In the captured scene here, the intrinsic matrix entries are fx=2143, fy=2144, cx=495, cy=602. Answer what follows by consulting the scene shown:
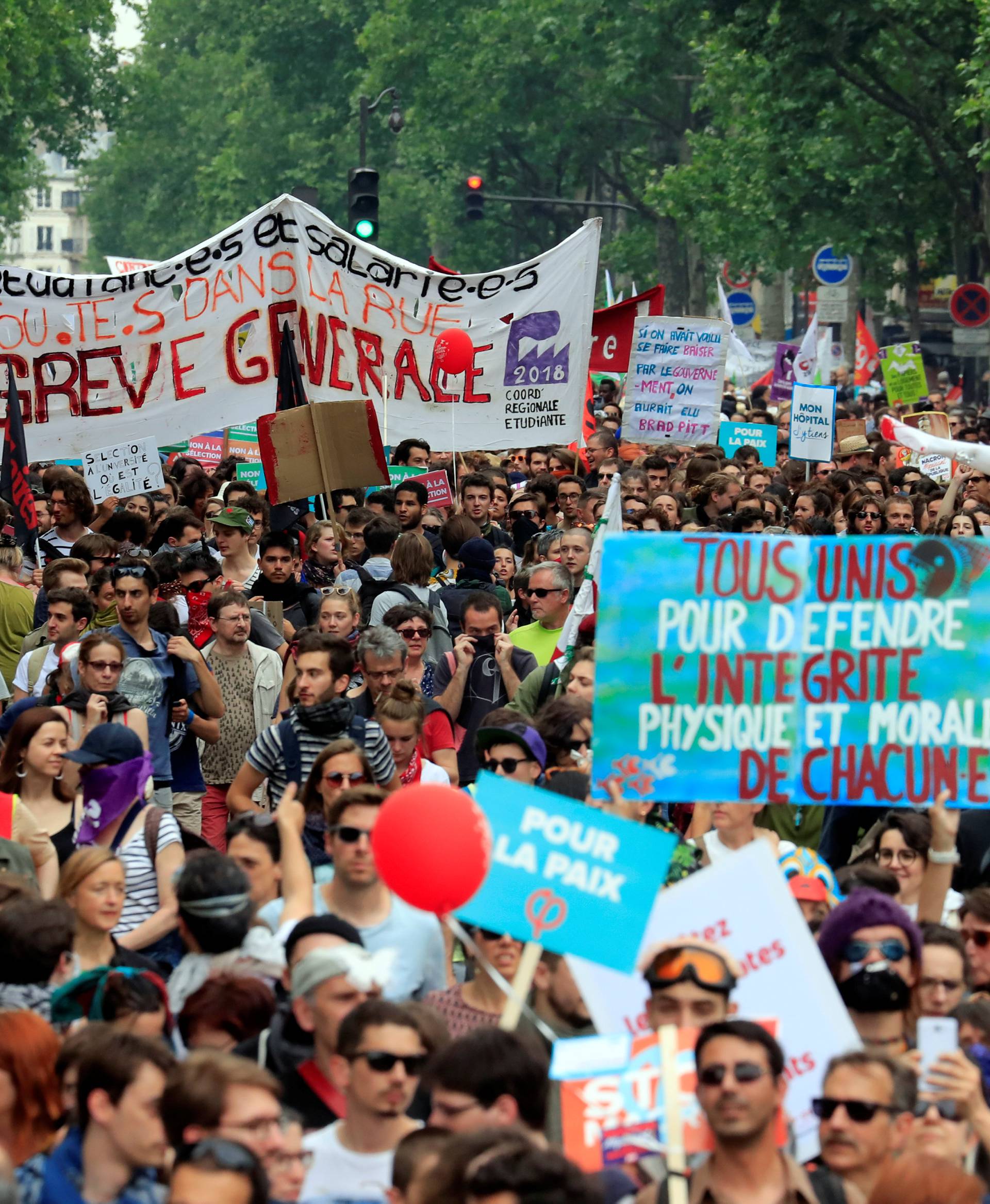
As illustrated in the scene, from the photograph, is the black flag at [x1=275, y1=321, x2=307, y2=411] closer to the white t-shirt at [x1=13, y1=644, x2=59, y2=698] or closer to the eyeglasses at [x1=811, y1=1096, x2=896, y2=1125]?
the white t-shirt at [x1=13, y1=644, x2=59, y2=698]

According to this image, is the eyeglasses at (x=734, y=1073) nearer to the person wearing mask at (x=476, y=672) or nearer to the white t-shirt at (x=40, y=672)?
the person wearing mask at (x=476, y=672)

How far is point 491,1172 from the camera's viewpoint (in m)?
Result: 3.59

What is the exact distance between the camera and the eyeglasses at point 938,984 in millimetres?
5137

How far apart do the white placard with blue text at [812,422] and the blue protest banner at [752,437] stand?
102cm

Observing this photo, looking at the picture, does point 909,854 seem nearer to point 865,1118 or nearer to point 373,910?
point 373,910

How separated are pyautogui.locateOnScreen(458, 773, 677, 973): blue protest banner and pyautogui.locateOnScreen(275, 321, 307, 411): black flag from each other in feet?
25.0

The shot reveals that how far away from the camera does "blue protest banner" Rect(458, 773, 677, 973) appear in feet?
15.0

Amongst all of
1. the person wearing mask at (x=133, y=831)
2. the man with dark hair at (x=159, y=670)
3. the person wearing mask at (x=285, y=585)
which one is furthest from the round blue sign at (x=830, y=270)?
the person wearing mask at (x=133, y=831)

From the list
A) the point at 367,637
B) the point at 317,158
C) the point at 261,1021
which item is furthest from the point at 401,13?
the point at 261,1021

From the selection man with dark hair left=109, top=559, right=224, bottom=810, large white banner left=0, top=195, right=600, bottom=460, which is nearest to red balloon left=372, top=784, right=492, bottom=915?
man with dark hair left=109, top=559, right=224, bottom=810

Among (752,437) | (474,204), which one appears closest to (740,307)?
(474,204)

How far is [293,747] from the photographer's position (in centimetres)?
710

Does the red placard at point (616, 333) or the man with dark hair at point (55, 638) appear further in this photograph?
the red placard at point (616, 333)

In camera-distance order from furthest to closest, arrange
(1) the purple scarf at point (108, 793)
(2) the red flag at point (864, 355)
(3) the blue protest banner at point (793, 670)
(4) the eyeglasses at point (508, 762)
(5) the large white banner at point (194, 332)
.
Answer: (2) the red flag at point (864, 355) < (5) the large white banner at point (194, 332) < (4) the eyeglasses at point (508, 762) < (1) the purple scarf at point (108, 793) < (3) the blue protest banner at point (793, 670)
